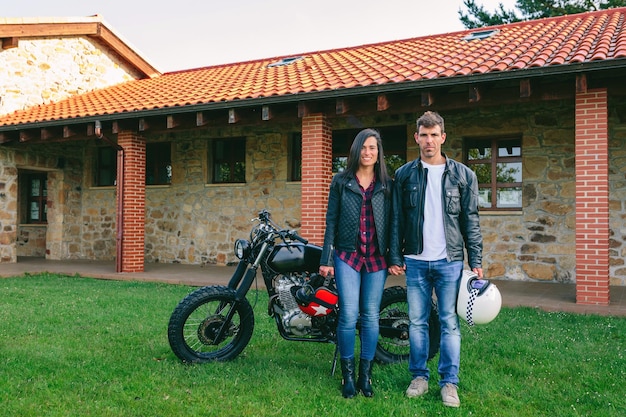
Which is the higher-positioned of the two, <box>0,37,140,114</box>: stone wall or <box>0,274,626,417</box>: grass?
<box>0,37,140,114</box>: stone wall

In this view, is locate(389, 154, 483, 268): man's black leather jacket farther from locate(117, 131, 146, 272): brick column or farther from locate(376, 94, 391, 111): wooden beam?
locate(117, 131, 146, 272): brick column

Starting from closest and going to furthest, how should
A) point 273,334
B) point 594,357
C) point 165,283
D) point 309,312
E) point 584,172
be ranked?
point 309,312 < point 594,357 < point 273,334 < point 584,172 < point 165,283

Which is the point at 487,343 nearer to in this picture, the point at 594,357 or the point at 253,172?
the point at 594,357

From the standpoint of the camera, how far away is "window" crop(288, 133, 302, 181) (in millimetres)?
10734

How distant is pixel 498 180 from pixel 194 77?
7.32 metres

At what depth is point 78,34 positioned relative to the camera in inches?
490

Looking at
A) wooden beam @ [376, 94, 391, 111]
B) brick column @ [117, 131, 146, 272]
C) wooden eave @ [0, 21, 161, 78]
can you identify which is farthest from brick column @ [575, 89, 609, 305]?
wooden eave @ [0, 21, 161, 78]

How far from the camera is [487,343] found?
4.48 meters

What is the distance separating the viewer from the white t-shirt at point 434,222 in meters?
3.12

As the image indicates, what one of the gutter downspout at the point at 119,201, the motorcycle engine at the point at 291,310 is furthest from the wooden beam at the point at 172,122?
the motorcycle engine at the point at 291,310

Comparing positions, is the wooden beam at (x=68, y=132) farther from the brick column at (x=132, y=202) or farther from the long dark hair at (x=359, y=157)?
the long dark hair at (x=359, y=157)

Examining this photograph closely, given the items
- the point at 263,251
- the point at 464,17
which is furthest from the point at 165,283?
the point at 464,17

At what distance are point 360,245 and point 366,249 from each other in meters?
0.04

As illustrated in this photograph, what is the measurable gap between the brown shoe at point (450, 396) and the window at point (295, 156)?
783 cm
